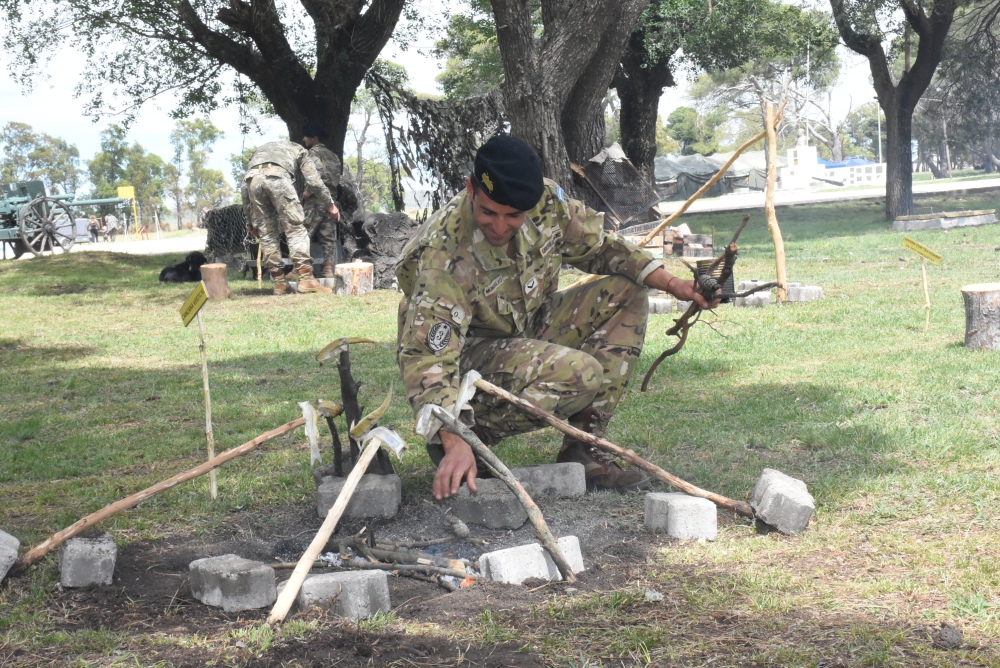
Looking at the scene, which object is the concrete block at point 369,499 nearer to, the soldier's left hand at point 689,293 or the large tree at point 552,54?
the soldier's left hand at point 689,293

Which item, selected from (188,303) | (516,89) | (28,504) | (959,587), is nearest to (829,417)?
(959,587)

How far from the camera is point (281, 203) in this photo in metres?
12.5

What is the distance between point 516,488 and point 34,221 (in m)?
21.3

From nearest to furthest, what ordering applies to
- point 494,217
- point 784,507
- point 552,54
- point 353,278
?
point 784,507
point 494,217
point 552,54
point 353,278

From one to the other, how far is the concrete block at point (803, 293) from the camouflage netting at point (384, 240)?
5.67 m

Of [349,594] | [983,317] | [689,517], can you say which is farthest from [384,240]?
[349,594]

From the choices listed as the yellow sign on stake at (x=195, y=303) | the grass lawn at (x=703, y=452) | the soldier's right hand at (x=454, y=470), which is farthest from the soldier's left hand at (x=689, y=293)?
the yellow sign on stake at (x=195, y=303)

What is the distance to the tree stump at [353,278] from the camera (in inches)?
491

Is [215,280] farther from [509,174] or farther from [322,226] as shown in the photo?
[509,174]

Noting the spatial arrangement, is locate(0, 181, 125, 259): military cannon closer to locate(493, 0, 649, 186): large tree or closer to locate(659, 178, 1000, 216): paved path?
locate(493, 0, 649, 186): large tree

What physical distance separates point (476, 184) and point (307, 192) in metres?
9.41

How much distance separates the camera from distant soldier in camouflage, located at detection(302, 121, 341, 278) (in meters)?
13.4

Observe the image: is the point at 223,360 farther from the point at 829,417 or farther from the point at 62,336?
the point at 829,417

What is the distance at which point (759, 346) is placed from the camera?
7695 mm
